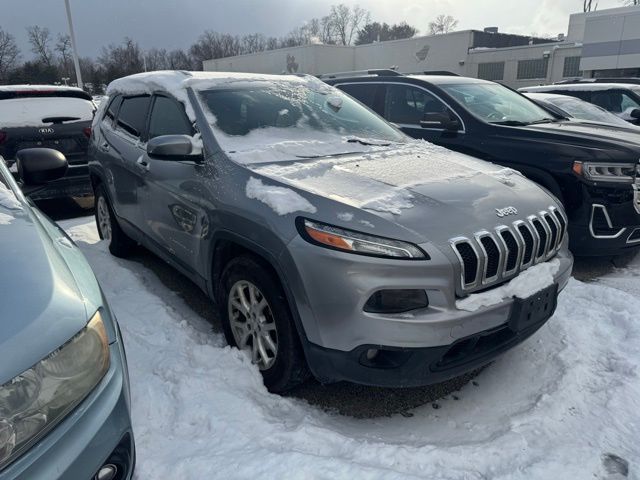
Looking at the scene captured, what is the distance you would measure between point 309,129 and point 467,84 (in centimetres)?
313

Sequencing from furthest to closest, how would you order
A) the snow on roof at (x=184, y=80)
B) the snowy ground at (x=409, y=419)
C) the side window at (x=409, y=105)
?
the side window at (x=409, y=105), the snow on roof at (x=184, y=80), the snowy ground at (x=409, y=419)

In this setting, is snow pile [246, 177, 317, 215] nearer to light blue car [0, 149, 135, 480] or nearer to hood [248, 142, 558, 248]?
hood [248, 142, 558, 248]

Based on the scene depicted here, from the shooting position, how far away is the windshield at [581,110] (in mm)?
7730

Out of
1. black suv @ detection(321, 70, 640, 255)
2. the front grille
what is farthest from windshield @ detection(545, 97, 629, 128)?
the front grille

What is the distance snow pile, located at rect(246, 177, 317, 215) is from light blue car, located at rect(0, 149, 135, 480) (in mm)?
970

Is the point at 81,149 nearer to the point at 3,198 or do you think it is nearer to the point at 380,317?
the point at 3,198

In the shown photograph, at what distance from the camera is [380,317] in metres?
2.23

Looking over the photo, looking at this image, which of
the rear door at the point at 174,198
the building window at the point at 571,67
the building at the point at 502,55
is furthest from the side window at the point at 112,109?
the building window at the point at 571,67

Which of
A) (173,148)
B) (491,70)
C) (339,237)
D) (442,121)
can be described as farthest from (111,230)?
(491,70)

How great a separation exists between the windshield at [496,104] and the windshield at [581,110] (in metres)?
2.22

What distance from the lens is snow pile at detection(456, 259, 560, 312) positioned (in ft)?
7.61

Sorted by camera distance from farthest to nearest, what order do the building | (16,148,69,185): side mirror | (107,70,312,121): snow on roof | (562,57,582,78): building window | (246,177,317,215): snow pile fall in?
(562,57,582,78): building window
the building
(107,70,312,121): snow on roof
(16,148,69,185): side mirror
(246,177,317,215): snow pile

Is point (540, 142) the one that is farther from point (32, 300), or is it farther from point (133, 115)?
point (32, 300)

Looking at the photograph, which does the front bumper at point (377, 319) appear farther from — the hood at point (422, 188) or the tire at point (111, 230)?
the tire at point (111, 230)
